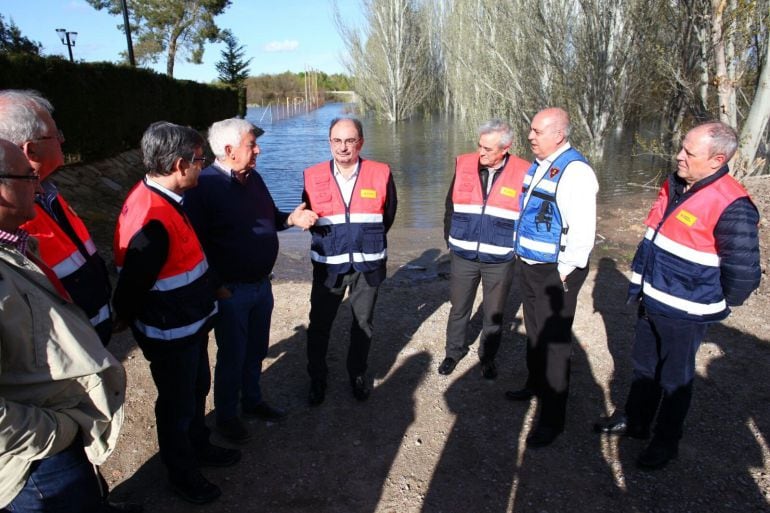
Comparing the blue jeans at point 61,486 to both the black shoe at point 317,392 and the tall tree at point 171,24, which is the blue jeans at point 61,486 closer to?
the black shoe at point 317,392

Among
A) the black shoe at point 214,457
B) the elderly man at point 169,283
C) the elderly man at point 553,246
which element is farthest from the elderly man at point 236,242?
the elderly man at point 553,246

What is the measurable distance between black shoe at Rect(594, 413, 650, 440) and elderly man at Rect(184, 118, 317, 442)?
7.18 feet

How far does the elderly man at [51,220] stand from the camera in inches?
71.9

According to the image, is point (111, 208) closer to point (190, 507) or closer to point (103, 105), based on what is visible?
point (103, 105)

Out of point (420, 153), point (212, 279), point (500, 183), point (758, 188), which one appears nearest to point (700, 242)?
point (500, 183)

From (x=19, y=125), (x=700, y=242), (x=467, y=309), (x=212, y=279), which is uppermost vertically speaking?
(x=19, y=125)

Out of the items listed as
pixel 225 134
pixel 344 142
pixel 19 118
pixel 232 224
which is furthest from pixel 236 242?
pixel 19 118

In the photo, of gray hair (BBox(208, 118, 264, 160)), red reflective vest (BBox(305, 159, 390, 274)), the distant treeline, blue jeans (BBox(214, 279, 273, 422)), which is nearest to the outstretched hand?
red reflective vest (BBox(305, 159, 390, 274))

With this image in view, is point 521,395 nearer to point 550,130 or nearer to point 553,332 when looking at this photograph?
point 553,332

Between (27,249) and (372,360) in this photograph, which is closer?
(27,249)

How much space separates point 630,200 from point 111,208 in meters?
10.1

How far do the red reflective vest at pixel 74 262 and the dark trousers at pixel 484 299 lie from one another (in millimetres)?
2337

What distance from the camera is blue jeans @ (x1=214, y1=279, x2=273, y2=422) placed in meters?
2.79

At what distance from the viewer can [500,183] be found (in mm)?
3369
